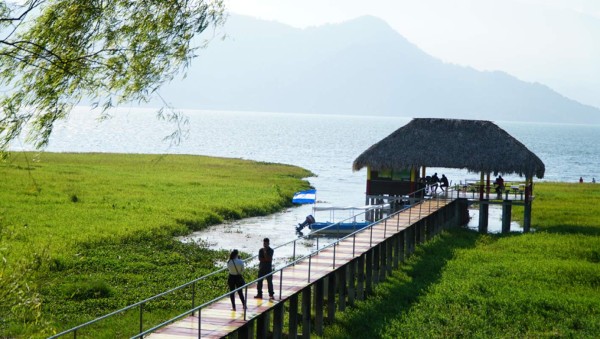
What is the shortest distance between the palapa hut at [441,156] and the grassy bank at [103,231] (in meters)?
8.40

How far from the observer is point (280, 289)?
18938mm

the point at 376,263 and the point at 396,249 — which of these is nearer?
the point at 376,263

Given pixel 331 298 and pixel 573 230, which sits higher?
pixel 573 230

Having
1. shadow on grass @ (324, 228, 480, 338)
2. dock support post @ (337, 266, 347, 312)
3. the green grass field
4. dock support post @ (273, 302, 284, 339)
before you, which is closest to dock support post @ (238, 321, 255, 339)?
dock support post @ (273, 302, 284, 339)

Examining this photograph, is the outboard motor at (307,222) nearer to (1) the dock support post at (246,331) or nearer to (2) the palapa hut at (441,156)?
(2) the palapa hut at (441,156)

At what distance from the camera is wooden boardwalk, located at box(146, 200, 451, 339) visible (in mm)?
16281

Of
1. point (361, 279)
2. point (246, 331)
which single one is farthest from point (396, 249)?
point (246, 331)

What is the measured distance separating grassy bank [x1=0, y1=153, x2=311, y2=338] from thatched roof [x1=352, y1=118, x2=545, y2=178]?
29.9ft

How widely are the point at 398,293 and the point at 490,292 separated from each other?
2884 mm

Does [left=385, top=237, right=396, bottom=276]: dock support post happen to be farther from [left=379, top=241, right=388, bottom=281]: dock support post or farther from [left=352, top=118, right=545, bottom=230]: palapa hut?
[left=352, top=118, right=545, bottom=230]: palapa hut

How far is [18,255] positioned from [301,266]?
1008 cm

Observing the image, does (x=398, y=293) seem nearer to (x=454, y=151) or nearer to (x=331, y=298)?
(x=331, y=298)

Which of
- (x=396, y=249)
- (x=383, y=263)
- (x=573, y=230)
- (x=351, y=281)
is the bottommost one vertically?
(x=351, y=281)

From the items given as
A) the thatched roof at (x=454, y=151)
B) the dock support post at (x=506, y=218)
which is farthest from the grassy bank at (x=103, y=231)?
the dock support post at (x=506, y=218)
